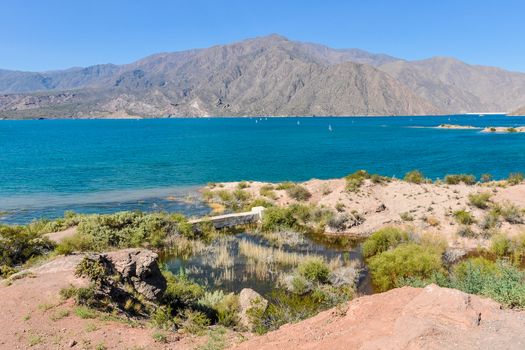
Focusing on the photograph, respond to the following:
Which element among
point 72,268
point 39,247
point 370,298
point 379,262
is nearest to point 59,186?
point 39,247

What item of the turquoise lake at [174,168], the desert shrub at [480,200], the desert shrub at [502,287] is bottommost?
the turquoise lake at [174,168]

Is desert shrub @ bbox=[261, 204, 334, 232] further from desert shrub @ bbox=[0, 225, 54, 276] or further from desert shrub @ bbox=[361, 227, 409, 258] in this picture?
desert shrub @ bbox=[0, 225, 54, 276]

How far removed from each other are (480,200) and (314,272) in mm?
18977

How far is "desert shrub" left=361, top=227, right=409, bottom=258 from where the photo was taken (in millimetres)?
25094

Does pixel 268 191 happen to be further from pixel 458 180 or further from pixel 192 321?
pixel 192 321

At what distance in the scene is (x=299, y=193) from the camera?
3950 centimetres

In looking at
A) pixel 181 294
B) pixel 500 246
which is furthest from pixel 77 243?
pixel 500 246

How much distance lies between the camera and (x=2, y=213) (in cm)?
3847

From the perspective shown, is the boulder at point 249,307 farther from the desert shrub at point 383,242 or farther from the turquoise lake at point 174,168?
the turquoise lake at point 174,168

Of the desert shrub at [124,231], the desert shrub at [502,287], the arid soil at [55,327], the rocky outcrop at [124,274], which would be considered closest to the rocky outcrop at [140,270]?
the rocky outcrop at [124,274]

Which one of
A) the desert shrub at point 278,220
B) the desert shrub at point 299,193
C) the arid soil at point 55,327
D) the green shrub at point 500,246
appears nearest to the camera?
the arid soil at point 55,327

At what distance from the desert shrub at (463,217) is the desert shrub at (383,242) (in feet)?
21.2

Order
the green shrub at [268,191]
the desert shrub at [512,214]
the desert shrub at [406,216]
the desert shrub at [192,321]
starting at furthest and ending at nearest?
the green shrub at [268,191] → the desert shrub at [406,216] → the desert shrub at [512,214] → the desert shrub at [192,321]

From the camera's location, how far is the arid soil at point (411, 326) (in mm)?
8312
